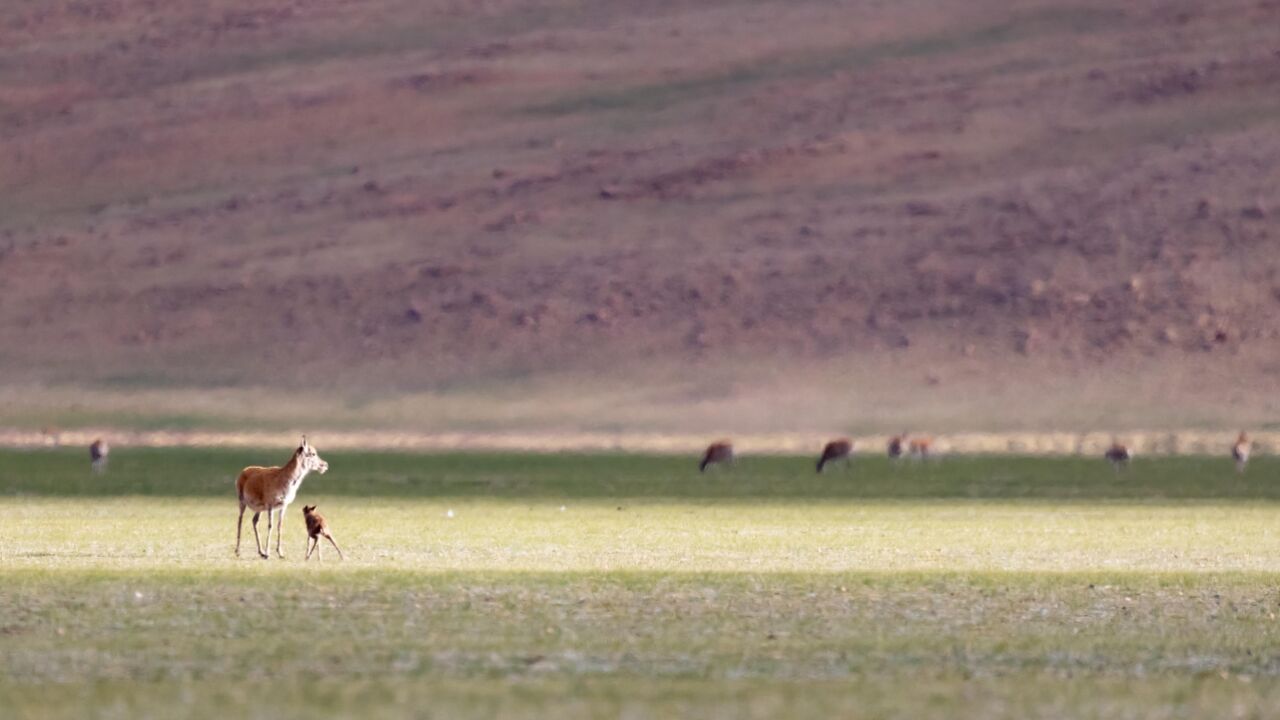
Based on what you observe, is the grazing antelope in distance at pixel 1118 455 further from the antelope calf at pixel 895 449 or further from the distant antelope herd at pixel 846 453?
the antelope calf at pixel 895 449

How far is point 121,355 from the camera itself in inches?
2655

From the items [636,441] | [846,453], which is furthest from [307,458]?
[636,441]

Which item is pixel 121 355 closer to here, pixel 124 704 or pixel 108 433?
pixel 108 433

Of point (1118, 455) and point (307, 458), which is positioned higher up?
point (307, 458)

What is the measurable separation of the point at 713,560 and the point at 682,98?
186ft

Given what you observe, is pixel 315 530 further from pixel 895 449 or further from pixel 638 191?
pixel 638 191

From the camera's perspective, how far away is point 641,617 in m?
15.1

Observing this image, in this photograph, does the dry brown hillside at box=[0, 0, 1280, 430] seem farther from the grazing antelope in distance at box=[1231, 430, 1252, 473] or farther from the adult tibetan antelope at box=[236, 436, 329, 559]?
the adult tibetan antelope at box=[236, 436, 329, 559]

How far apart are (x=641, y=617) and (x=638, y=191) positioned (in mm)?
58448

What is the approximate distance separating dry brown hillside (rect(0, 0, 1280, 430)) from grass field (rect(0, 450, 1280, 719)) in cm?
3774

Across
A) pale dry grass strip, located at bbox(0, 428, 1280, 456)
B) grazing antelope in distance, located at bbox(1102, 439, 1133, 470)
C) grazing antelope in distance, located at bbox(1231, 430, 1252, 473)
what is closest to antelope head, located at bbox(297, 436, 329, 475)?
grazing antelope in distance, located at bbox(1102, 439, 1133, 470)

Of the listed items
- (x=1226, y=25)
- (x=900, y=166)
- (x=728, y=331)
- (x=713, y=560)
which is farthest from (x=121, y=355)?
(x=713, y=560)

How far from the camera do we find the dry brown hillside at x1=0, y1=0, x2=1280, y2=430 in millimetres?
66438

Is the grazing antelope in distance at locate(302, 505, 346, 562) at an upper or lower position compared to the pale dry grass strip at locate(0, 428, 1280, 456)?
upper
